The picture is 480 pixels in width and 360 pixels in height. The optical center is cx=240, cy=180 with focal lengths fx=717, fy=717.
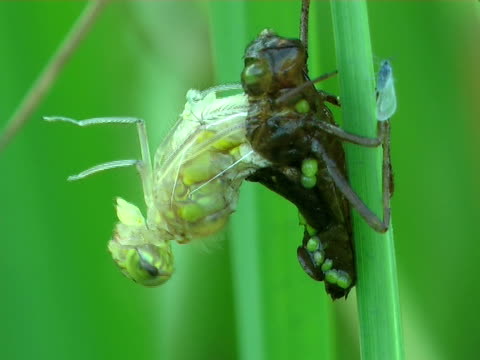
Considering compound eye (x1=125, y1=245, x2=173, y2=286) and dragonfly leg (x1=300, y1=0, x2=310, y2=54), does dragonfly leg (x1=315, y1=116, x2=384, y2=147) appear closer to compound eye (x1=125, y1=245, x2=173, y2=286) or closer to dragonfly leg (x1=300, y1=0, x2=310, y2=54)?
dragonfly leg (x1=300, y1=0, x2=310, y2=54)

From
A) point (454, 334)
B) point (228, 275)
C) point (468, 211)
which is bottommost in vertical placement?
point (454, 334)

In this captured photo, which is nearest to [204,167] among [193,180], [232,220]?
[193,180]

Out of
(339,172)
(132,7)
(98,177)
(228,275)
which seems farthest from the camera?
(132,7)

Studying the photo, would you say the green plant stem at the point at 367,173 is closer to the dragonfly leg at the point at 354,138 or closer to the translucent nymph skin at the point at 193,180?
the dragonfly leg at the point at 354,138

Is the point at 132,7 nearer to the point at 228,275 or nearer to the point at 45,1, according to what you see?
the point at 45,1

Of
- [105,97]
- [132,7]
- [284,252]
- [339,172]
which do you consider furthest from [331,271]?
[132,7]

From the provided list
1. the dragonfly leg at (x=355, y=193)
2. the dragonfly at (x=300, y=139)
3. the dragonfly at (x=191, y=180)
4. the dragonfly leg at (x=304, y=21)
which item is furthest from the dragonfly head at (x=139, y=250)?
the dragonfly leg at (x=304, y=21)

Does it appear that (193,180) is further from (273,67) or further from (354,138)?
(354,138)

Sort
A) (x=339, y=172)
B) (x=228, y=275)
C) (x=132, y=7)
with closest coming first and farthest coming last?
(x=339, y=172)
(x=228, y=275)
(x=132, y=7)

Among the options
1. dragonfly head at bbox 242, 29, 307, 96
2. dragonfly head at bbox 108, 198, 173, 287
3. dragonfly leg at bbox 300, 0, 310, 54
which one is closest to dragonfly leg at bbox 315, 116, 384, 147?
dragonfly head at bbox 242, 29, 307, 96
